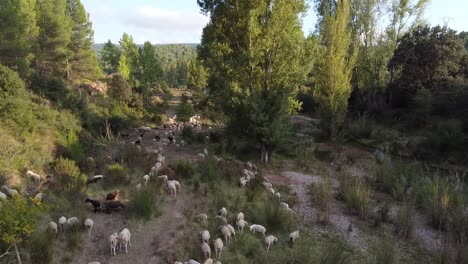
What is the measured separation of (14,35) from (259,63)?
1900cm

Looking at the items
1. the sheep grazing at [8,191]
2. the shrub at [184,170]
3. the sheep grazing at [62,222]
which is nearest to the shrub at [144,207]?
the sheep grazing at [62,222]

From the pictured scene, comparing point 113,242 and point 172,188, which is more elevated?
point 172,188

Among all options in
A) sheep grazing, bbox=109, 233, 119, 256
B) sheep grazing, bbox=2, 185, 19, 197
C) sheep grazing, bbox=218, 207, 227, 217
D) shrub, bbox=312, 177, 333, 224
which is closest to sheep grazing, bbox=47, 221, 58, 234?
sheep grazing, bbox=109, 233, 119, 256

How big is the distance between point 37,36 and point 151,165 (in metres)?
23.7

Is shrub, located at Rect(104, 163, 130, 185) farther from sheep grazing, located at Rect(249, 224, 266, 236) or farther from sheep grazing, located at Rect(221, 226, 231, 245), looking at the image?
sheep grazing, located at Rect(249, 224, 266, 236)

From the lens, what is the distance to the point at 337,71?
61.8 ft

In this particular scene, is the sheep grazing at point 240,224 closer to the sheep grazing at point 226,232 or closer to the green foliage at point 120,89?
the sheep grazing at point 226,232

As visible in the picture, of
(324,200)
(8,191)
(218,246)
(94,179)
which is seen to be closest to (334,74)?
(324,200)

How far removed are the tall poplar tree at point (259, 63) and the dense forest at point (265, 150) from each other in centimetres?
7

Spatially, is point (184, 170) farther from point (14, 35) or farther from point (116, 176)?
point (14, 35)

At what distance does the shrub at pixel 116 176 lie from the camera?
11117 mm

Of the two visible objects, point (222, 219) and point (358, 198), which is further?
point (358, 198)

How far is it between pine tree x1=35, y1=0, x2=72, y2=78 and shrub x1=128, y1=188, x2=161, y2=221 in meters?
25.2

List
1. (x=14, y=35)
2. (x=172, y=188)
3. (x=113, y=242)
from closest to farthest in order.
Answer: (x=113, y=242) < (x=172, y=188) < (x=14, y=35)
